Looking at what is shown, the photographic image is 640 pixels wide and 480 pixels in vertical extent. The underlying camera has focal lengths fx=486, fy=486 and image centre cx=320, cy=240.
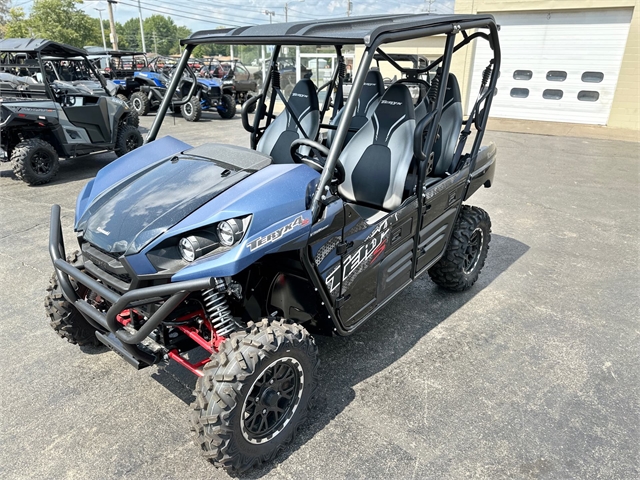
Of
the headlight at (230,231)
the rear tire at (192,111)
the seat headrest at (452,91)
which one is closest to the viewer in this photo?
the headlight at (230,231)

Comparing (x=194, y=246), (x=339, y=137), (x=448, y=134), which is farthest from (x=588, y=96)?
(x=194, y=246)

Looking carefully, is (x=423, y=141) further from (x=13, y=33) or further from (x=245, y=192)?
(x=13, y=33)

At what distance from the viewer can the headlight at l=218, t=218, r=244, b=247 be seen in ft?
6.61

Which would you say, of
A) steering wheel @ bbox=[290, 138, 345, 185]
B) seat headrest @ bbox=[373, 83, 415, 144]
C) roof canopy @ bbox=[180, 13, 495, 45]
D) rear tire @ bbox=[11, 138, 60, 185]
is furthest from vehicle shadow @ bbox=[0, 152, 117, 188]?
steering wheel @ bbox=[290, 138, 345, 185]

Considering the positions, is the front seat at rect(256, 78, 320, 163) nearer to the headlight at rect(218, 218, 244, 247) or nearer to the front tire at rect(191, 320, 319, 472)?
the headlight at rect(218, 218, 244, 247)

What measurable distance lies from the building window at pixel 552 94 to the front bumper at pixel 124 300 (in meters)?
13.4

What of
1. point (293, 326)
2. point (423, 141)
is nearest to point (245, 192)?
point (293, 326)

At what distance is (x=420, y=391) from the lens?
2.73 meters

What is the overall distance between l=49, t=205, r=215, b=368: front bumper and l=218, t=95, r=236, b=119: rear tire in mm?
11731

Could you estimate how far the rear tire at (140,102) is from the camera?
13.2 meters

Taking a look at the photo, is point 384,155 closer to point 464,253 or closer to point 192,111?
point 464,253

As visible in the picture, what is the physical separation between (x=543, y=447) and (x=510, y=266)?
7.50ft

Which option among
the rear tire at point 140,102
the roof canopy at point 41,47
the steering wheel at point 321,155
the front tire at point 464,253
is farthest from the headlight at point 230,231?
the rear tire at point 140,102

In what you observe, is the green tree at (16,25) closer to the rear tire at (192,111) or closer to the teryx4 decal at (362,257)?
the rear tire at (192,111)
